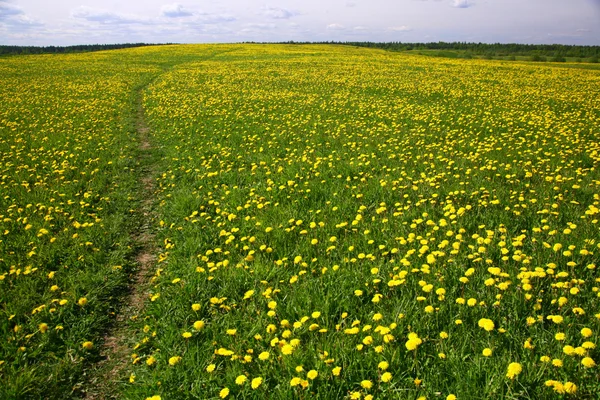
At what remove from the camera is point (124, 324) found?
3.75m

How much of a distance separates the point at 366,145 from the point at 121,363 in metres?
7.02

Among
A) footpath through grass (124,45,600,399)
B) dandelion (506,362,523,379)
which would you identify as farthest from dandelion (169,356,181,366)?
dandelion (506,362,523,379)

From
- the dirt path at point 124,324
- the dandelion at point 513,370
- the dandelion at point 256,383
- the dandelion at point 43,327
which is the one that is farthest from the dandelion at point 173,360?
the dandelion at point 513,370

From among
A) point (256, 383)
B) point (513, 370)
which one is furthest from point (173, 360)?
point (513, 370)

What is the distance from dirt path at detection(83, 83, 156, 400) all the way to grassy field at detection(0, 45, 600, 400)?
71mm

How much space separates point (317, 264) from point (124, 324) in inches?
85.6

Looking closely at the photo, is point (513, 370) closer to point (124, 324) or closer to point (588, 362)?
point (588, 362)

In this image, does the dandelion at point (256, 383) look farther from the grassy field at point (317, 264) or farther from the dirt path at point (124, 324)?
the dirt path at point (124, 324)

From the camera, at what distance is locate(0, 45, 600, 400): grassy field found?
2.71 metres

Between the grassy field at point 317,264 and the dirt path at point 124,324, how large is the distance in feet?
0.23

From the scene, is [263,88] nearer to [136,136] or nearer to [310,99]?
[310,99]

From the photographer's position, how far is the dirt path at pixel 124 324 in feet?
9.94

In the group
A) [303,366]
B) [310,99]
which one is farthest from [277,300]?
[310,99]

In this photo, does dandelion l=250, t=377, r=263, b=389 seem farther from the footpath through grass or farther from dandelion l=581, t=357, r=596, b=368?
dandelion l=581, t=357, r=596, b=368
